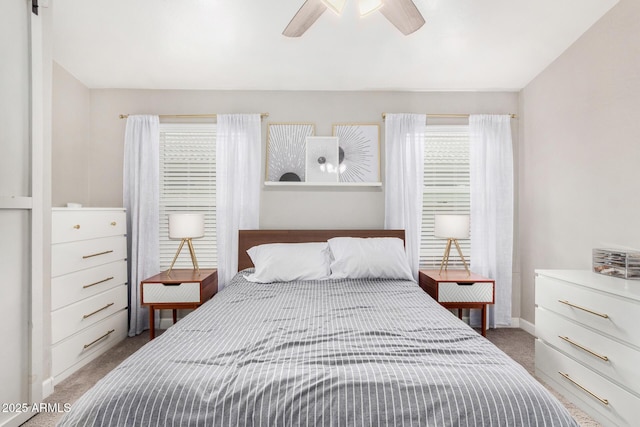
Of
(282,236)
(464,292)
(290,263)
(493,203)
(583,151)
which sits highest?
(583,151)

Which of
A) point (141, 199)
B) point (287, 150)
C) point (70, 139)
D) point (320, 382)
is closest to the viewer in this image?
point (320, 382)

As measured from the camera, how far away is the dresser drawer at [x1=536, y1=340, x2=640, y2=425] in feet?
5.53

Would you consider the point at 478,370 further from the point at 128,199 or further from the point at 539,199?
the point at 128,199

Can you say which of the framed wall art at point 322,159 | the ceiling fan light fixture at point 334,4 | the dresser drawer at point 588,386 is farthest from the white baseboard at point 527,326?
the ceiling fan light fixture at point 334,4

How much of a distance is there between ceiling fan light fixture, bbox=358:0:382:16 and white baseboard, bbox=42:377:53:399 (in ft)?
9.79

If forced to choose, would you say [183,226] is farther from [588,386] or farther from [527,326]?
[527,326]

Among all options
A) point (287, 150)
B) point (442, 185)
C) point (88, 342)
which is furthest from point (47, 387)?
point (442, 185)

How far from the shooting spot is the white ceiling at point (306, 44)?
223 cm

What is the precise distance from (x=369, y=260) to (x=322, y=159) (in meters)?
1.18

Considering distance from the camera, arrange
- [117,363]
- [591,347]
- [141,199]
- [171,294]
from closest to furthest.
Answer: [591,347]
[117,363]
[171,294]
[141,199]

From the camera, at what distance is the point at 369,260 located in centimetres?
275

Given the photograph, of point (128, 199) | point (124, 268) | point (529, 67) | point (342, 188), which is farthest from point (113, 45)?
point (529, 67)

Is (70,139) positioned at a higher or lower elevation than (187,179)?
higher

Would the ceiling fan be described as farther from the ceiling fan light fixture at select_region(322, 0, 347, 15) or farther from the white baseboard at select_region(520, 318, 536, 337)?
the white baseboard at select_region(520, 318, 536, 337)
